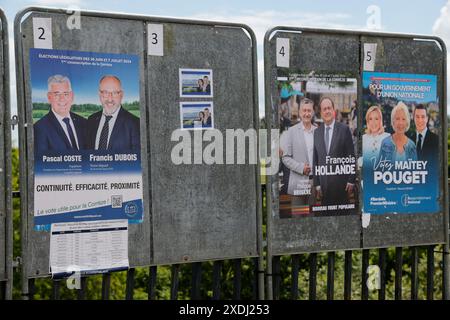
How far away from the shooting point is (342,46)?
6227mm

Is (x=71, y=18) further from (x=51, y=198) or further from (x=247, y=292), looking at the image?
(x=247, y=292)

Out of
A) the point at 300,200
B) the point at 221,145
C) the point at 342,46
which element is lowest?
the point at 300,200

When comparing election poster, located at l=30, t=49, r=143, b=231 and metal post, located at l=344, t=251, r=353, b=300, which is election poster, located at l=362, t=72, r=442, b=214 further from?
election poster, located at l=30, t=49, r=143, b=231

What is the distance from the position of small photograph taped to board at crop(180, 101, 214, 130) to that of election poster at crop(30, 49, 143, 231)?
0.33 metres

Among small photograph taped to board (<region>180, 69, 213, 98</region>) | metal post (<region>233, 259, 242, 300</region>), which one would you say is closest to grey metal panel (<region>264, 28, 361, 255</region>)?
metal post (<region>233, 259, 242, 300</region>)

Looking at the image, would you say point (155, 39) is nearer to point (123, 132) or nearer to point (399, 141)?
point (123, 132)

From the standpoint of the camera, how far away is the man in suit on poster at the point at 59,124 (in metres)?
5.14

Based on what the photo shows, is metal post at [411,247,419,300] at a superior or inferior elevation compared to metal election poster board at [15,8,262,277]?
inferior

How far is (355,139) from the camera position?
20.5ft

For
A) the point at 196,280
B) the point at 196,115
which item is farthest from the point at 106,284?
the point at 196,115

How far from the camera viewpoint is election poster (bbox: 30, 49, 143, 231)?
514 centimetres

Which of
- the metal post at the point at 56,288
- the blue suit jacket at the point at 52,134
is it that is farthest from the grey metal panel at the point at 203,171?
the metal post at the point at 56,288
